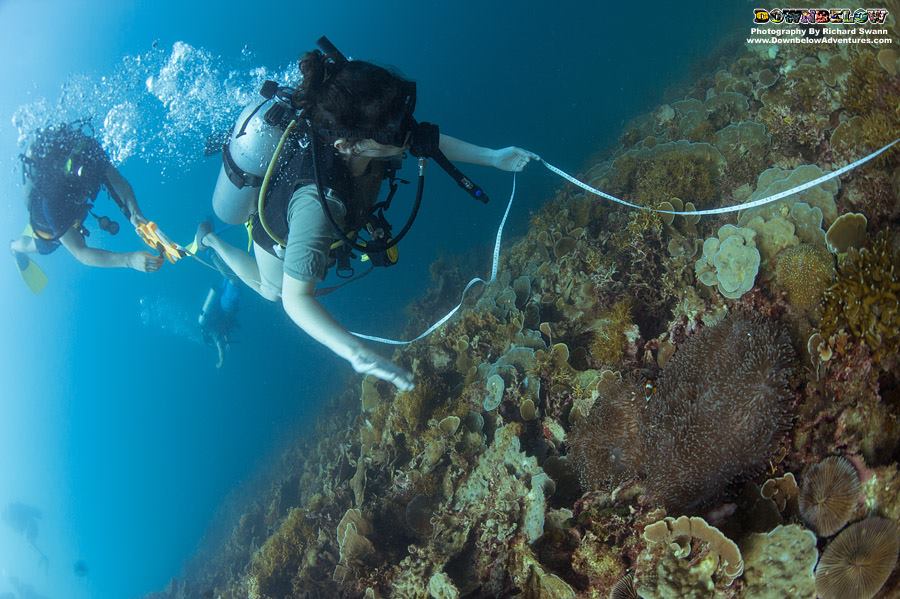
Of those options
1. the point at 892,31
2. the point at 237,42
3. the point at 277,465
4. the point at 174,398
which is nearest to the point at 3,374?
the point at 174,398

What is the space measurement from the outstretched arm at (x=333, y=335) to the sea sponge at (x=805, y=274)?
10.5 feet

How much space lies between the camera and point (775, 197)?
3846mm

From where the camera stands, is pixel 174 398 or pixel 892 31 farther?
pixel 174 398

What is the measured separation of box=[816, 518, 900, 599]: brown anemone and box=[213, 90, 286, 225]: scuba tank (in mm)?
5243

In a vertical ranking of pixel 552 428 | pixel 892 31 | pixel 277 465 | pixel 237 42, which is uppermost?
pixel 237 42

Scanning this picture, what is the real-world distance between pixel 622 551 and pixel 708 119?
23.3 feet

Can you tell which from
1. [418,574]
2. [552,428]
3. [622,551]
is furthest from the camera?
[552,428]

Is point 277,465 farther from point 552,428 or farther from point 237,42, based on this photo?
point 237,42

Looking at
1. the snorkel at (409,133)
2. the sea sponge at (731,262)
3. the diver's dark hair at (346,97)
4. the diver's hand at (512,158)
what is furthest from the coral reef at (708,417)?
the diver's dark hair at (346,97)

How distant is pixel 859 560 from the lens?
2.21 meters

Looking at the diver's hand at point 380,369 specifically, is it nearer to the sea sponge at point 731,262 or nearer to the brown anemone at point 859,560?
the brown anemone at point 859,560

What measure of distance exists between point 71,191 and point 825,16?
12296mm

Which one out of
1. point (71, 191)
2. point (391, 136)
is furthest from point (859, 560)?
point (71, 191)

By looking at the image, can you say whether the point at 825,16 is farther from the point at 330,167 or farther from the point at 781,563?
the point at 781,563
